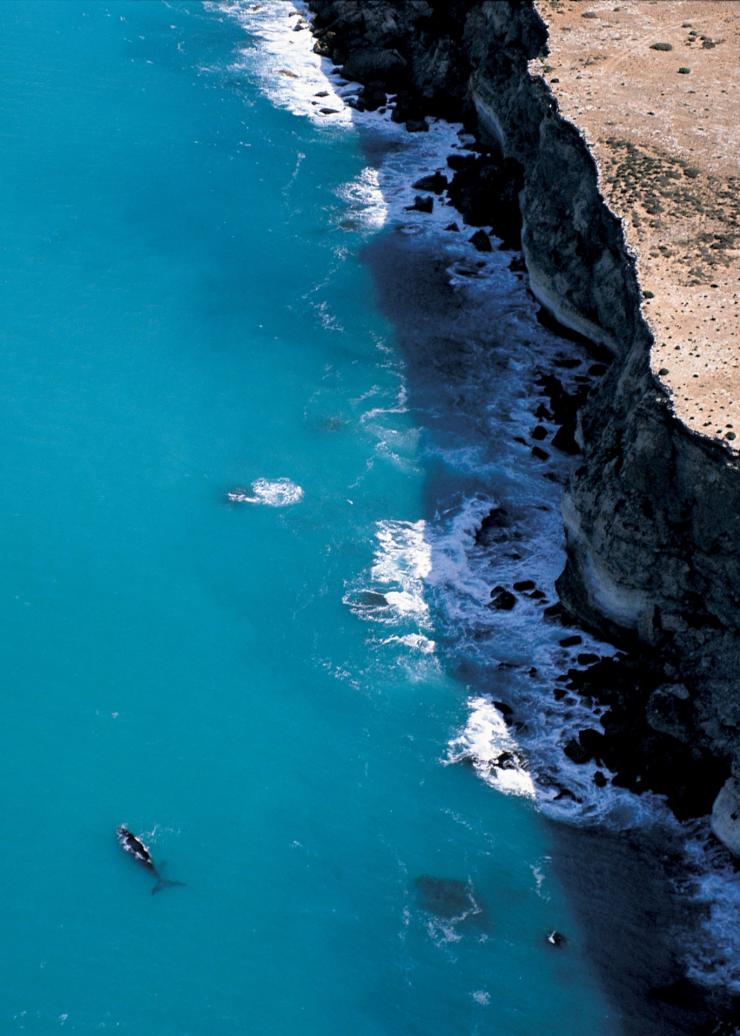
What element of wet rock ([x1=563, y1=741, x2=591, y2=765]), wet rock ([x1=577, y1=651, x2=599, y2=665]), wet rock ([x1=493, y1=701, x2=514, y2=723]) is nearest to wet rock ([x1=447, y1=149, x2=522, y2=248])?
wet rock ([x1=577, y1=651, x2=599, y2=665])

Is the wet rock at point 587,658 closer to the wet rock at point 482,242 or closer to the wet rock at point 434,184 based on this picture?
the wet rock at point 482,242

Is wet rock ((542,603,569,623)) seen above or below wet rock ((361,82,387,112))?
below

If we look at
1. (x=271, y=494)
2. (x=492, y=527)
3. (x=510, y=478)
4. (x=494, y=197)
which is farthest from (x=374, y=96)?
(x=492, y=527)

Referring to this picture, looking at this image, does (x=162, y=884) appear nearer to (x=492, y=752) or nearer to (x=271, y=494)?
(x=492, y=752)

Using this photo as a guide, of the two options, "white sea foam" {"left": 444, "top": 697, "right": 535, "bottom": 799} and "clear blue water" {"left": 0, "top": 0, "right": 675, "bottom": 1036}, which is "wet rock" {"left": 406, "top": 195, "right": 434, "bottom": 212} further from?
"white sea foam" {"left": 444, "top": 697, "right": 535, "bottom": 799}

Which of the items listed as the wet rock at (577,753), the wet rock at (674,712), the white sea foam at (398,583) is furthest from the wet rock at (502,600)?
the wet rock at (674,712)

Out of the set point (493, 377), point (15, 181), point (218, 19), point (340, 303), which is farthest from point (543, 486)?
point (218, 19)

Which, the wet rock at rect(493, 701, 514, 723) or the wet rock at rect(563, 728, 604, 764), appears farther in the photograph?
the wet rock at rect(493, 701, 514, 723)
